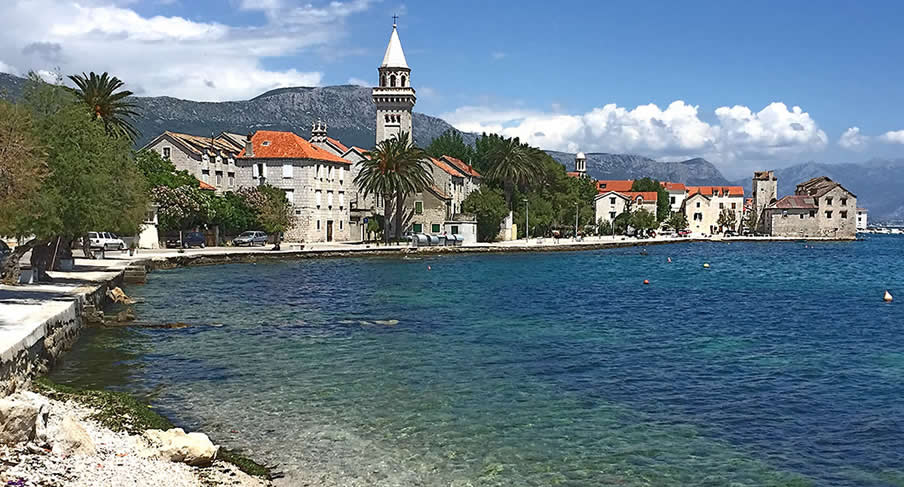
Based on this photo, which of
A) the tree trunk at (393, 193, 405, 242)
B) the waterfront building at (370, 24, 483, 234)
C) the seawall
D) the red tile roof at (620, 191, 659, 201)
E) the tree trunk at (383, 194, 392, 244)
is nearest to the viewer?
the seawall

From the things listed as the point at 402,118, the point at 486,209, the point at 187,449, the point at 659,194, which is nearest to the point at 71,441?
the point at 187,449

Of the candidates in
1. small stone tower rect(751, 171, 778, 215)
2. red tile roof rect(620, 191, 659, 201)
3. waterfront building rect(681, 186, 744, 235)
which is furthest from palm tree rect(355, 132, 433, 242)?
small stone tower rect(751, 171, 778, 215)

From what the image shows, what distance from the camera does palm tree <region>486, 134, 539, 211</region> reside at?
108688 millimetres

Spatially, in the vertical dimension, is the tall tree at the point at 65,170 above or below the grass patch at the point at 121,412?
above

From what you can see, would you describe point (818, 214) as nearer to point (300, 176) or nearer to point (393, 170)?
point (393, 170)

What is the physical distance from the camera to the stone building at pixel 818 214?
170625 mm

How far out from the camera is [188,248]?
7644 centimetres

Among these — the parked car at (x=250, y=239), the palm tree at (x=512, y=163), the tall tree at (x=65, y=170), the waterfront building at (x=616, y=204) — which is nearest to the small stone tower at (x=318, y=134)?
the palm tree at (x=512, y=163)

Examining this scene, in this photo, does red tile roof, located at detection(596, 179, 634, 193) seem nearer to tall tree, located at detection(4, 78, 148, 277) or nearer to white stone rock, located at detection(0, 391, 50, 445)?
tall tree, located at detection(4, 78, 148, 277)

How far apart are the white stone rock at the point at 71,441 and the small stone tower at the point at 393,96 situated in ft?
328

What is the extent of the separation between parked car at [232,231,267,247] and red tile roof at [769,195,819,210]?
129 metres

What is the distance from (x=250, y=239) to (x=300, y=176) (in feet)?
40.7

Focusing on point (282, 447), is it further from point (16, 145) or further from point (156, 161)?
point (156, 161)

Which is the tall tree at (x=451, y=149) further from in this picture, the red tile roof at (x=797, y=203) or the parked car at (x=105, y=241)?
the parked car at (x=105, y=241)
